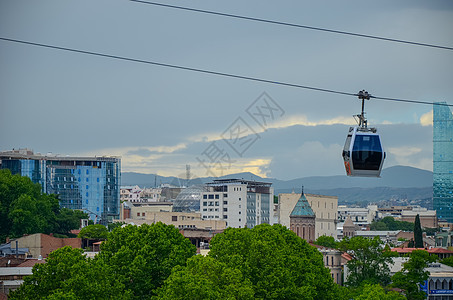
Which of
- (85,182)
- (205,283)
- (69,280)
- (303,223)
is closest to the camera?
(69,280)

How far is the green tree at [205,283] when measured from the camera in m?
44.6

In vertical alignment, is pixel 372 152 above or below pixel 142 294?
above

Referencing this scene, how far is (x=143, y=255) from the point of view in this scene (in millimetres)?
53844

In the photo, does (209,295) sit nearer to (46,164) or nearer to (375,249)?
(375,249)

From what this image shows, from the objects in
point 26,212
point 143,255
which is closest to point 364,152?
point 143,255

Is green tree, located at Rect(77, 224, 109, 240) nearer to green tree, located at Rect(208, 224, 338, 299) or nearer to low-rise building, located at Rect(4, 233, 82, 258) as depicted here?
low-rise building, located at Rect(4, 233, 82, 258)

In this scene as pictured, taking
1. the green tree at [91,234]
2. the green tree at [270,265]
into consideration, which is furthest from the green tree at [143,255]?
the green tree at [91,234]

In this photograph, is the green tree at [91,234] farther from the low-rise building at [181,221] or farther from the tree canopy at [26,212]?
the low-rise building at [181,221]

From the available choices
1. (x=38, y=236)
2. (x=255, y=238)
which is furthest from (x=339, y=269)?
(x=255, y=238)

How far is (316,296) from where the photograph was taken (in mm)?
62938

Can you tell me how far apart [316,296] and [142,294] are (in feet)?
49.8

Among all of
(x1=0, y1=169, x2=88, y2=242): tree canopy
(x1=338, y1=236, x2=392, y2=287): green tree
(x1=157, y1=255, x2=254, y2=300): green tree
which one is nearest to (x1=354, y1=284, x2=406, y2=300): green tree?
(x1=157, y1=255, x2=254, y2=300): green tree

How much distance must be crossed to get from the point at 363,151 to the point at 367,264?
62369 mm

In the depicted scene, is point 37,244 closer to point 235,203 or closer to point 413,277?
point 413,277
